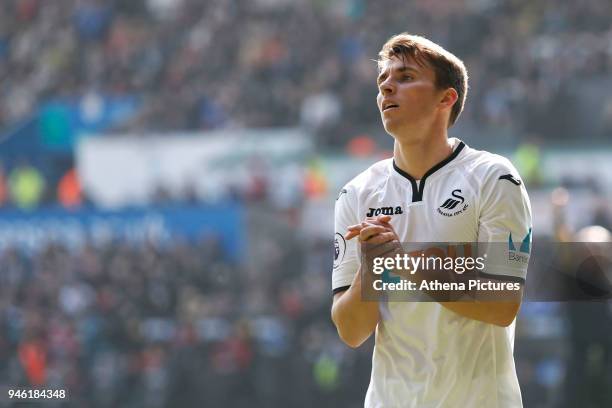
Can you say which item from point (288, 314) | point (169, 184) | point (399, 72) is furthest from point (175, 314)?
point (399, 72)

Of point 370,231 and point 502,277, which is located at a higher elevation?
point 370,231

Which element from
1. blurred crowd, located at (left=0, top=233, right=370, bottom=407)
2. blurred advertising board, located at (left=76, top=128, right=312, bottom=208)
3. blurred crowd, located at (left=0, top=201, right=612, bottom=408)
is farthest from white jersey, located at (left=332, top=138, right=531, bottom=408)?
blurred advertising board, located at (left=76, top=128, right=312, bottom=208)

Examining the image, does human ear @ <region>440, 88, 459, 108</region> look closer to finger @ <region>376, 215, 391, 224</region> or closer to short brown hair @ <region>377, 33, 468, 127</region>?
short brown hair @ <region>377, 33, 468, 127</region>

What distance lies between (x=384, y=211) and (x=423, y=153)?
0.64 feet

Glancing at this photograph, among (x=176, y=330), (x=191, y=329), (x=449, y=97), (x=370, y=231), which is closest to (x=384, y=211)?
(x=370, y=231)

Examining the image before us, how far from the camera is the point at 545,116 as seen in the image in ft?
49.6

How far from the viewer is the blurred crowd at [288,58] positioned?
15398 mm

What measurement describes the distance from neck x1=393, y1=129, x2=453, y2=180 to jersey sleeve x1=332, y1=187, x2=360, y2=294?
182 mm

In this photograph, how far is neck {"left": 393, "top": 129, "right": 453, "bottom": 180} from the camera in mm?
3137

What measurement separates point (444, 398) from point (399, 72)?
886 millimetres

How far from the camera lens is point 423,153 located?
315cm

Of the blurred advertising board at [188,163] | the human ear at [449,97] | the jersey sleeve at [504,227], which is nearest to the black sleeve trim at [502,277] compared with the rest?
the jersey sleeve at [504,227]

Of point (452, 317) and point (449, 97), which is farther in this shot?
point (449, 97)

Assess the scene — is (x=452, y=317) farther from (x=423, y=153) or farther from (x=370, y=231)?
(x=423, y=153)
